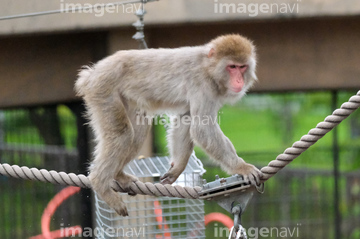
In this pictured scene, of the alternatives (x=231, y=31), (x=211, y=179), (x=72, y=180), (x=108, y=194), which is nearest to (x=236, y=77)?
(x=108, y=194)

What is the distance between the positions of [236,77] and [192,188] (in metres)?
0.80

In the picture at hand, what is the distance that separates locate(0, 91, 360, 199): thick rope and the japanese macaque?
13cm

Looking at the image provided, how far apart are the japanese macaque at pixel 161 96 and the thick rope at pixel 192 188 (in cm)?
13

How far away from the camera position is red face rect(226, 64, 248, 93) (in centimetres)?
365

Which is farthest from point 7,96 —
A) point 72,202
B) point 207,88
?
point 207,88

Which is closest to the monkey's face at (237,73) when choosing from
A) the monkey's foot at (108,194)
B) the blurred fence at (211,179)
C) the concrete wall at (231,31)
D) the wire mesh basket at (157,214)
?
the wire mesh basket at (157,214)

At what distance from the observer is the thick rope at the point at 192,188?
3.02 metres

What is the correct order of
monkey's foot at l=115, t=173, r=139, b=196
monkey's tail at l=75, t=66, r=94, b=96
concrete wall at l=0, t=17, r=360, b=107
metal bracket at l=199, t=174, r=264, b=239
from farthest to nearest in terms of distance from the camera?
concrete wall at l=0, t=17, r=360, b=107 < monkey's tail at l=75, t=66, r=94, b=96 < monkey's foot at l=115, t=173, r=139, b=196 < metal bracket at l=199, t=174, r=264, b=239

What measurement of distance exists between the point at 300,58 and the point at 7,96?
2925 mm

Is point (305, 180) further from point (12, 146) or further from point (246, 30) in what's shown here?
point (12, 146)

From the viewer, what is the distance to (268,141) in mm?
13703

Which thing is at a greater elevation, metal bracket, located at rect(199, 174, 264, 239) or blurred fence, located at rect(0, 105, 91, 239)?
blurred fence, located at rect(0, 105, 91, 239)

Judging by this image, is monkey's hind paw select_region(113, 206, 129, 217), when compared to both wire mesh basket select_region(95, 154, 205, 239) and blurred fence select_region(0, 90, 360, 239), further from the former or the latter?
blurred fence select_region(0, 90, 360, 239)

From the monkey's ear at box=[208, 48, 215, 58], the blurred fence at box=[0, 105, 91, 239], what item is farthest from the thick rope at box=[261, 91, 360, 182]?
the blurred fence at box=[0, 105, 91, 239]
